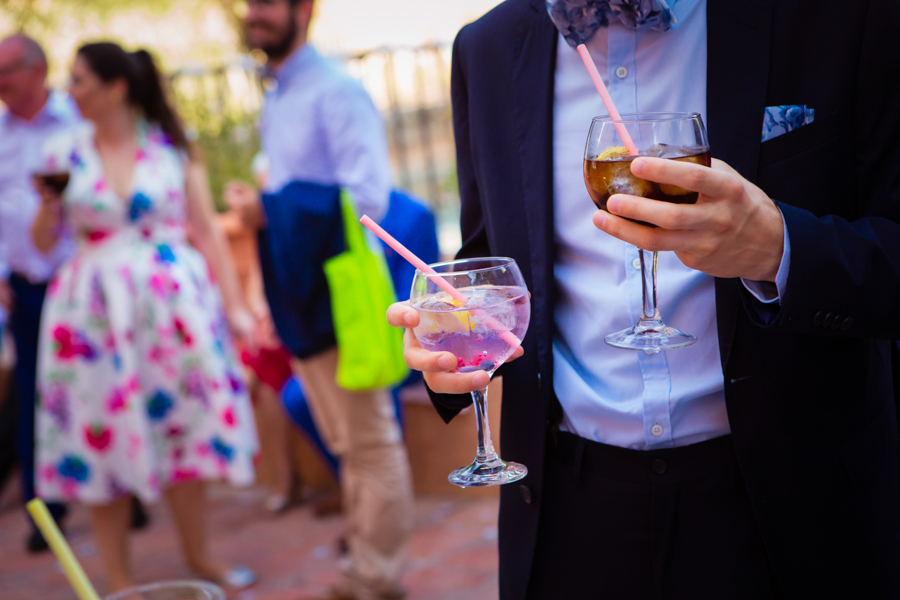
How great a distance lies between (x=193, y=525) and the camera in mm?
4082

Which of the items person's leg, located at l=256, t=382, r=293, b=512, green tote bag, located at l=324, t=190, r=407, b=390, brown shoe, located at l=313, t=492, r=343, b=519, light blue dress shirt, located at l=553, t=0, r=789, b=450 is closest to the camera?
light blue dress shirt, located at l=553, t=0, r=789, b=450

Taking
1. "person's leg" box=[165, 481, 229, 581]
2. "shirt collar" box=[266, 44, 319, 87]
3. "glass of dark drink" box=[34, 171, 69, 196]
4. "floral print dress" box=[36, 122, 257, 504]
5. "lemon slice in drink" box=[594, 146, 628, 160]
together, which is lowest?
"person's leg" box=[165, 481, 229, 581]

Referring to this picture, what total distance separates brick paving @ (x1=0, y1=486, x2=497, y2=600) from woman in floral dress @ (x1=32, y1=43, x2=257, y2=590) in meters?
0.62

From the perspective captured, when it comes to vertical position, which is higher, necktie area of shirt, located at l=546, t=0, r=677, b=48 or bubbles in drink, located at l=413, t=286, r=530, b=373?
necktie area of shirt, located at l=546, t=0, r=677, b=48

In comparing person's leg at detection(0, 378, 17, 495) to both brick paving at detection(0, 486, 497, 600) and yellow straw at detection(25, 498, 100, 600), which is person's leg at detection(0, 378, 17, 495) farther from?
yellow straw at detection(25, 498, 100, 600)

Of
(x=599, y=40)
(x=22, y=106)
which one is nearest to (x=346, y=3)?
(x=22, y=106)

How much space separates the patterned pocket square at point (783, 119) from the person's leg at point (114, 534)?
3.35m

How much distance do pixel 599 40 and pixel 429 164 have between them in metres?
5.40

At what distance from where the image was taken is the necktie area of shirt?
55.3 inches

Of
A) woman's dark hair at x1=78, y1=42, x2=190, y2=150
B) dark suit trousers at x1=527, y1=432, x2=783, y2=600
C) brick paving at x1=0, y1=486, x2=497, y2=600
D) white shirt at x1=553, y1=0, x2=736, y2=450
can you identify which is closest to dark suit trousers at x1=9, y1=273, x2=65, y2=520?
brick paving at x1=0, y1=486, x2=497, y2=600

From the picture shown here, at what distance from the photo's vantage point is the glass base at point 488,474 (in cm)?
135

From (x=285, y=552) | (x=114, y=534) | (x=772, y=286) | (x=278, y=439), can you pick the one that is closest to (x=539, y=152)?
(x=772, y=286)

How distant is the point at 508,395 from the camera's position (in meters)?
1.64

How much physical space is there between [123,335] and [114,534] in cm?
95
